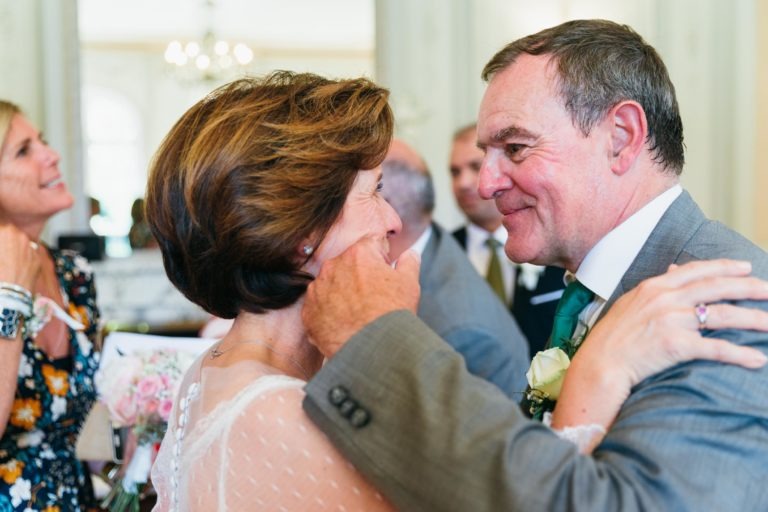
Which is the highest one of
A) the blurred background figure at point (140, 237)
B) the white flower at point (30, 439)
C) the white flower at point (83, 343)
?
the white flower at point (83, 343)

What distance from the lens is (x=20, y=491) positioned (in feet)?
8.52

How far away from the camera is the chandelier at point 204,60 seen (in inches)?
482

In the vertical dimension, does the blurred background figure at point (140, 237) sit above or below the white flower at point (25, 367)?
below

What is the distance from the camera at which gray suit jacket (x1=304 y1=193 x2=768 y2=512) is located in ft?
3.81

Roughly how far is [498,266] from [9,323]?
8.24 feet

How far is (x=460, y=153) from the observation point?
191 inches

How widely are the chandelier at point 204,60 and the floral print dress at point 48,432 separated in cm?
986

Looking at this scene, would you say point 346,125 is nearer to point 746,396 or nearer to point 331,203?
point 331,203

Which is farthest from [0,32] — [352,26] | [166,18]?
[352,26]

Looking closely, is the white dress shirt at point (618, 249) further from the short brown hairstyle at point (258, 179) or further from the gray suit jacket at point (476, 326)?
the gray suit jacket at point (476, 326)

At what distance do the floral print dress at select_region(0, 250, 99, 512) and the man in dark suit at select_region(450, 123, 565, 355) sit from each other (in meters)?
1.73

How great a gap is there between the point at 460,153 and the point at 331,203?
3.29m

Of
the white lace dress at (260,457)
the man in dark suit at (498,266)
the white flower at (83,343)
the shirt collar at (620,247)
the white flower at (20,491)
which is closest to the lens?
the white lace dress at (260,457)

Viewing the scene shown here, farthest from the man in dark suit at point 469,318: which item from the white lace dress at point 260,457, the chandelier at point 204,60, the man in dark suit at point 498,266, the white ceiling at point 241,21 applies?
the white ceiling at point 241,21
